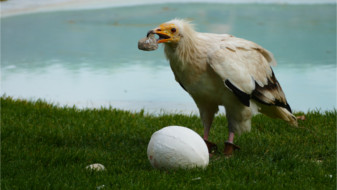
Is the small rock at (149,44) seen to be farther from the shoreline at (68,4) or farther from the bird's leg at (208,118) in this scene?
the shoreline at (68,4)

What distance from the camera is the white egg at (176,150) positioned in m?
4.43

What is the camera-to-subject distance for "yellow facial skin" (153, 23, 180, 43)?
4.82m

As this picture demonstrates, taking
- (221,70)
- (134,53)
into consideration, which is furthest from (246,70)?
(134,53)

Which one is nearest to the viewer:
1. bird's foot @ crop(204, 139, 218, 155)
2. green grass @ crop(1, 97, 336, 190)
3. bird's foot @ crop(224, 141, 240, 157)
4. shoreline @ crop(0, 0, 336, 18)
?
green grass @ crop(1, 97, 336, 190)

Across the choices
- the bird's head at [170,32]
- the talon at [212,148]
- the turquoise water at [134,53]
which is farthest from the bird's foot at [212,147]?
the turquoise water at [134,53]

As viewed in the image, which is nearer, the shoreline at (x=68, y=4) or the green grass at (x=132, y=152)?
the green grass at (x=132, y=152)

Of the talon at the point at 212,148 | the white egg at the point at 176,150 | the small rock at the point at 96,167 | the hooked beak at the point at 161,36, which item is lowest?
the talon at the point at 212,148

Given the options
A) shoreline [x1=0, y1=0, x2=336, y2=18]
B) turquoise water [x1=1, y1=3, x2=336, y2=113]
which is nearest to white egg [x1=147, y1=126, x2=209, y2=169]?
turquoise water [x1=1, y1=3, x2=336, y2=113]

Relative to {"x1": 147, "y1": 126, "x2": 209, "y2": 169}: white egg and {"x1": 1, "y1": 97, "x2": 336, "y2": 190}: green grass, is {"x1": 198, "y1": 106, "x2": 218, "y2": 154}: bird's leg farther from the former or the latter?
{"x1": 147, "y1": 126, "x2": 209, "y2": 169}: white egg

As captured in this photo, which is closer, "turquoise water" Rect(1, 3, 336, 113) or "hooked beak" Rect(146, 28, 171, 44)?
"hooked beak" Rect(146, 28, 171, 44)

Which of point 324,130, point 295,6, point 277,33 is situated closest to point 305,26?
point 277,33

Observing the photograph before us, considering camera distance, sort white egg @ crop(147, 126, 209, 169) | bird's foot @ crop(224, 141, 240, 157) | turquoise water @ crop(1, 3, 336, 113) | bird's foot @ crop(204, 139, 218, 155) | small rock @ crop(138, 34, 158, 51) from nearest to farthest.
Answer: white egg @ crop(147, 126, 209, 169), small rock @ crop(138, 34, 158, 51), bird's foot @ crop(224, 141, 240, 157), bird's foot @ crop(204, 139, 218, 155), turquoise water @ crop(1, 3, 336, 113)

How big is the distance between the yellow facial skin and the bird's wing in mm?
323

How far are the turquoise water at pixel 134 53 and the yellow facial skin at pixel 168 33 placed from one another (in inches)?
106
